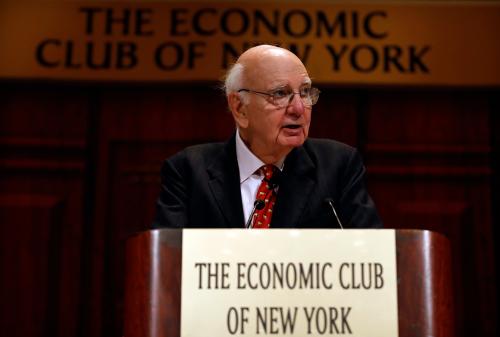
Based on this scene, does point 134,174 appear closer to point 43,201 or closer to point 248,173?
point 43,201

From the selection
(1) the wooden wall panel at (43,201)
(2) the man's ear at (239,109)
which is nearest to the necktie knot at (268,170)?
(2) the man's ear at (239,109)

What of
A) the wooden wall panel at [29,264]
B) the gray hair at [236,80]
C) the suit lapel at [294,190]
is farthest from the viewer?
the wooden wall panel at [29,264]

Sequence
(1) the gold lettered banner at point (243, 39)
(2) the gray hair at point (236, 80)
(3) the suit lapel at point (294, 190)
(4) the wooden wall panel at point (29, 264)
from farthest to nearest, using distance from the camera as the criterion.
A: 1. (1) the gold lettered banner at point (243, 39)
2. (4) the wooden wall panel at point (29, 264)
3. (2) the gray hair at point (236, 80)
4. (3) the suit lapel at point (294, 190)

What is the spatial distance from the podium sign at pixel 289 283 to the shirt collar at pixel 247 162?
83cm

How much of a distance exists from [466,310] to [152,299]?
2.86m

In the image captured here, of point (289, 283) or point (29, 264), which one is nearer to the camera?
point (289, 283)

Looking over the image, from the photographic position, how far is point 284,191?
232cm

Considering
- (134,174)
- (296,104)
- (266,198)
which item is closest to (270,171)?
(266,198)

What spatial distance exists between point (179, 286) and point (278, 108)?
931 millimetres

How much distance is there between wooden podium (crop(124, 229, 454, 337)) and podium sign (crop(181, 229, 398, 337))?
2 cm

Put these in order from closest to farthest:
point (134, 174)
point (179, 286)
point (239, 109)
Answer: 1. point (179, 286)
2. point (239, 109)
3. point (134, 174)

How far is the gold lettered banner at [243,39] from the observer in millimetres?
4188

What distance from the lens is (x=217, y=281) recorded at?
5.22 ft

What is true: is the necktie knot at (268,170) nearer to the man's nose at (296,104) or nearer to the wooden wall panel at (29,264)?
the man's nose at (296,104)
